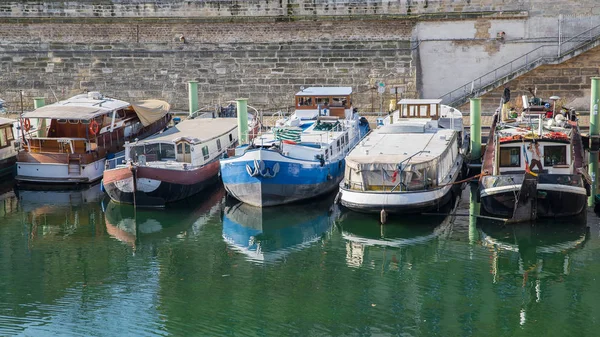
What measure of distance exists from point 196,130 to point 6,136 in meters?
5.91

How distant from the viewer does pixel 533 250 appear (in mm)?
21062

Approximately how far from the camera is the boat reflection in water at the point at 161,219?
23250 mm

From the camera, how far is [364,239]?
2217 centimetres

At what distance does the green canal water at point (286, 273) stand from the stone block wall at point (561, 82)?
945cm

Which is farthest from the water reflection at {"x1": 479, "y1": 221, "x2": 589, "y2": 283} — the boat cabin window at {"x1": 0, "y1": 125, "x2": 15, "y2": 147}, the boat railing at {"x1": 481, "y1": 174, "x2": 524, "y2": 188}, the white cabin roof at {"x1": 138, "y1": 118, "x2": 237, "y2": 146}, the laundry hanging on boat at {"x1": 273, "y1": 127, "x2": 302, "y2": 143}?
the boat cabin window at {"x1": 0, "y1": 125, "x2": 15, "y2": 147}

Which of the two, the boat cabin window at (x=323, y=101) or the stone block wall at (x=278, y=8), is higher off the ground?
the stone block wall at (x=278, y=8)

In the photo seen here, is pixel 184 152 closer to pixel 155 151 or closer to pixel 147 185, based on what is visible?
pixel 155 151

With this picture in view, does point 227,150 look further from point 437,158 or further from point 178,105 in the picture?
point 178,105

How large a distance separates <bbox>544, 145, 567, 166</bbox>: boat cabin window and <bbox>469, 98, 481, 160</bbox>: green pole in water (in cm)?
496

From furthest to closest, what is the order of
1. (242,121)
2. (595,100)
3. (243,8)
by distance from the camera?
(243,8) < (595,100) < (242,121)

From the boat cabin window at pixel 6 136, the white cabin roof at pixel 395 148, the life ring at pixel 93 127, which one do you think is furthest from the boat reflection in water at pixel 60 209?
the white cabin roof at pixel 395 148

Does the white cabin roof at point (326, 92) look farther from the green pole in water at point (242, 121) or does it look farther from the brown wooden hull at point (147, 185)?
the brown wooden hull at point (147, 185)

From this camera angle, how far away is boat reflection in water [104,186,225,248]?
2325 cm

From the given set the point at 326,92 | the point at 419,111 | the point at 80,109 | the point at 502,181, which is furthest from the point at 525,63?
the point at 80,109
